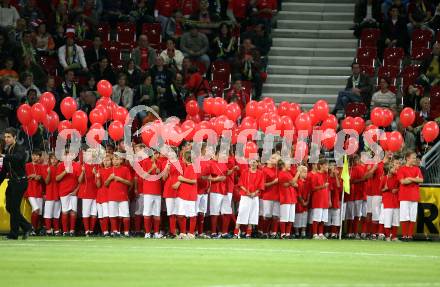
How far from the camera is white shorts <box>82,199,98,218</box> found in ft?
69.6

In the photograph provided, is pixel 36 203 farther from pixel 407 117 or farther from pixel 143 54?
pixel 407 117

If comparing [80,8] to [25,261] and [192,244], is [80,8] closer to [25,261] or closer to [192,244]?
[192,244]

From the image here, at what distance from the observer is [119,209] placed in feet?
69.1

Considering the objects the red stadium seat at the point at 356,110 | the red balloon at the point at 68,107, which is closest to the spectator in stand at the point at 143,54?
the red balloon at the point at 68,107

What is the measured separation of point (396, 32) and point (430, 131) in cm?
634

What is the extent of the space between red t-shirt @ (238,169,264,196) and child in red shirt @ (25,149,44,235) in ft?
13.8

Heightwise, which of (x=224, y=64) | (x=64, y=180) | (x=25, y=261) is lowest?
(x=25, y=261)

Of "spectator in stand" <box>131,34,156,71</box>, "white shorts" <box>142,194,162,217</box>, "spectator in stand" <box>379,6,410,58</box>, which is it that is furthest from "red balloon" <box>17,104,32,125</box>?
"spectator in stand" <box>379,6,410,58</box>

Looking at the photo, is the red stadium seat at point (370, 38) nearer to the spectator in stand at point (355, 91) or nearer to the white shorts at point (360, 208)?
the spectator in stand at point (355, 91)

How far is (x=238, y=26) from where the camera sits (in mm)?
28188

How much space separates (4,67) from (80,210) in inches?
207

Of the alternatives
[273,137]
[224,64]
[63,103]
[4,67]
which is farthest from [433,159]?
[4,67]

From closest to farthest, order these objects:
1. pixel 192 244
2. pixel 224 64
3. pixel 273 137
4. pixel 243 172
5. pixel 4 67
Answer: pixel 192 244, pixel 243 172, pixel 273 137, pixel 4 67, pixel 224 64

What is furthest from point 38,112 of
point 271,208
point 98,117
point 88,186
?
point 271,208
